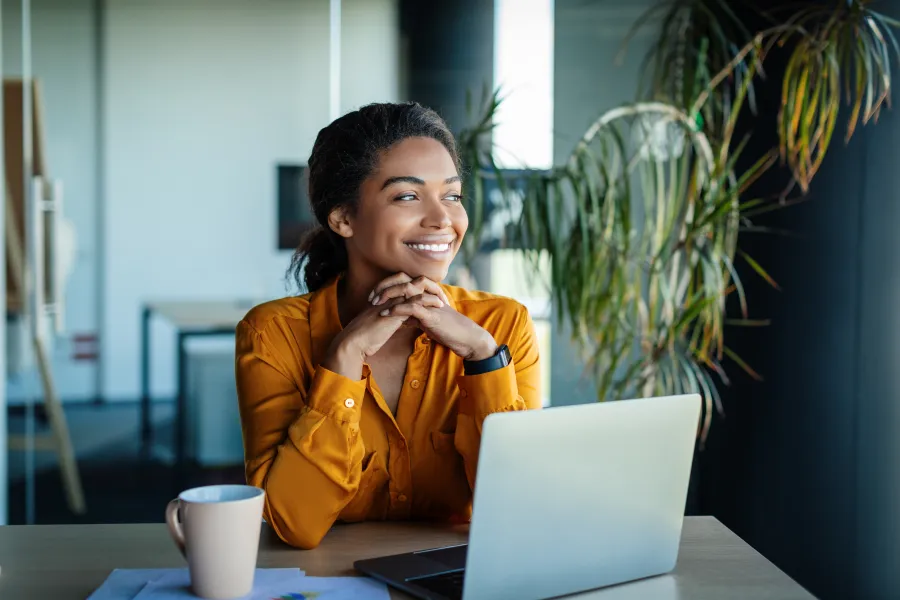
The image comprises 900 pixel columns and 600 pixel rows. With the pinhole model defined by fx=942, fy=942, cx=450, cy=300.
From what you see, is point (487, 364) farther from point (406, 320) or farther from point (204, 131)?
point (204, 131)

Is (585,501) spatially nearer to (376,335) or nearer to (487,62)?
(376,335)

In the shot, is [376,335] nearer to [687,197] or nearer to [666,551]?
[666,551]

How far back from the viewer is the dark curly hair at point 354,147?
1.70m

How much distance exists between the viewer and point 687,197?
3.07 m

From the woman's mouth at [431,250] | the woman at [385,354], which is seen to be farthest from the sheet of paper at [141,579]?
the woman's mouth at [431,250]

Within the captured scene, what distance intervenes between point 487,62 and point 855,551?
2037 millimetres

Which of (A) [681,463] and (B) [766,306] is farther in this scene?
(B) [766,306]

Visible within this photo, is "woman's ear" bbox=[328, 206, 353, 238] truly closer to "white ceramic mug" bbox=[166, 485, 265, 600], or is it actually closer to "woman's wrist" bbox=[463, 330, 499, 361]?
"woman's wrist" bbox=[463, 330, 499, 361]

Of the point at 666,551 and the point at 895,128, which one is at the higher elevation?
the point at 895,128

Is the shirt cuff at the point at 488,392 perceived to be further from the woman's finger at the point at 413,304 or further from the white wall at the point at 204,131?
the white wall at the point at 204,131

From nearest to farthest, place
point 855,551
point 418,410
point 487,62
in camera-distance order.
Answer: point 418,410 → point 855,551 → point 487,62

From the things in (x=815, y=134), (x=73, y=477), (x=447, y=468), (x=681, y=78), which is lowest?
(x=73, y=477)

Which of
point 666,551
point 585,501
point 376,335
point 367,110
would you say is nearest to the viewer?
point 585,501

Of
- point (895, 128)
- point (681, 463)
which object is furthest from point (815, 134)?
point (681, 463)
